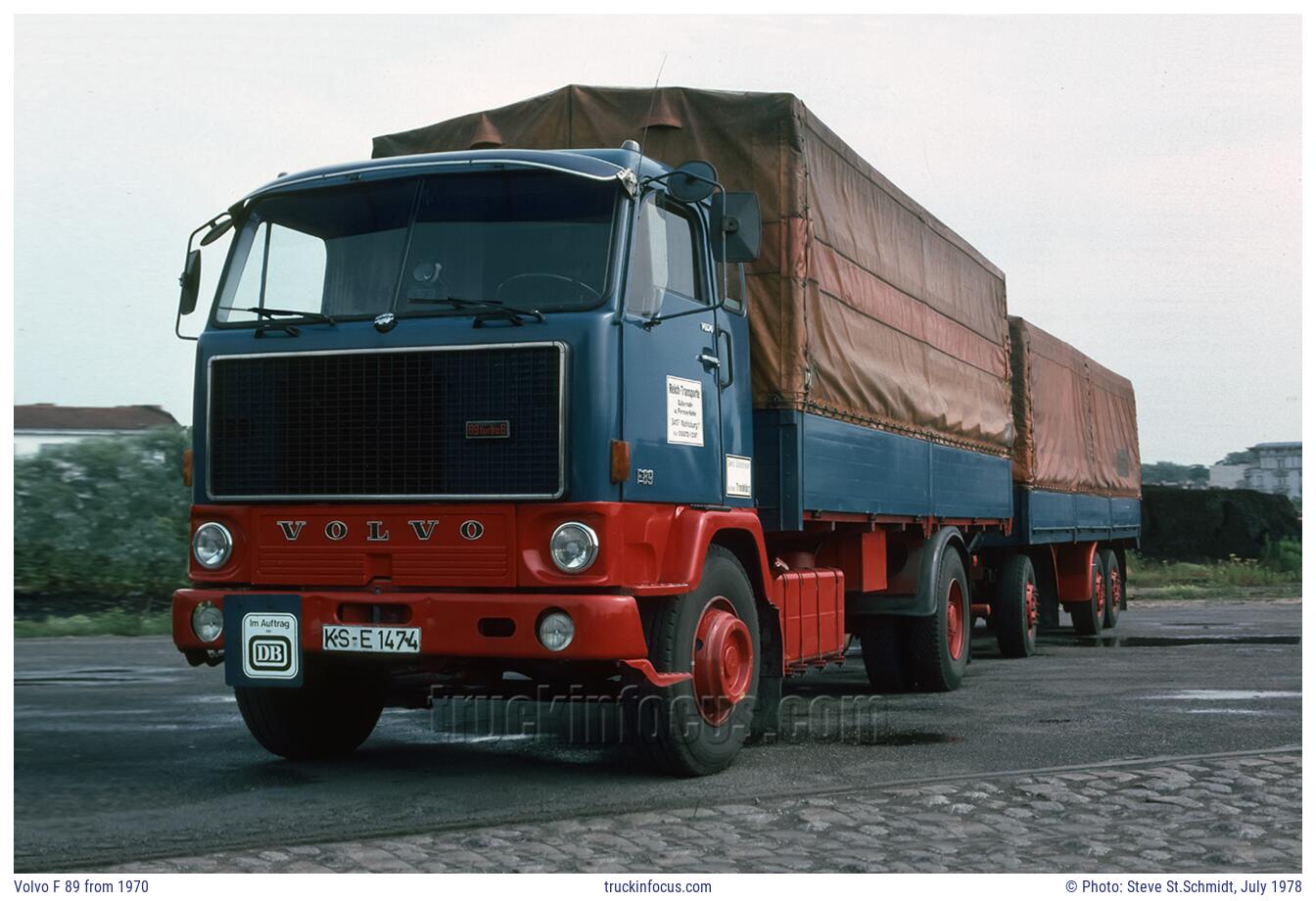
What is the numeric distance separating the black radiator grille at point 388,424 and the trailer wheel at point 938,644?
18.0 feet

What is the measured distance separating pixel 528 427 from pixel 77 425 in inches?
511

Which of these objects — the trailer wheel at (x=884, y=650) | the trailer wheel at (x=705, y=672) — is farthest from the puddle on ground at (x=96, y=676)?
the trailer wheel at (x=705, y=672)

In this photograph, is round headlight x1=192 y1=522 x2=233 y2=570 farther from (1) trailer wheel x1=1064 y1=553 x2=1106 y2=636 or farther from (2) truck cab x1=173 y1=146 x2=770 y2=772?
(1) trailer wheel x1=1064 y1=553 x2=1106 y2=636

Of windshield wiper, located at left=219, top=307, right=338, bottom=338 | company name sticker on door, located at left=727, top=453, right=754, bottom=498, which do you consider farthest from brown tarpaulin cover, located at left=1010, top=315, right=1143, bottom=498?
windshield wiper, located at left=219, top=307, right=338, bottom=338

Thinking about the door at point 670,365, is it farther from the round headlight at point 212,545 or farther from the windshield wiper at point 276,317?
the round headlight at point 212,545

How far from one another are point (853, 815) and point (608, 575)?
145 cm

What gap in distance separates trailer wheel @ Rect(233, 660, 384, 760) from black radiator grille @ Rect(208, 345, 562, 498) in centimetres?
105

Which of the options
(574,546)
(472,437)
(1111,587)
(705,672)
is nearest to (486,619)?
(574,546)

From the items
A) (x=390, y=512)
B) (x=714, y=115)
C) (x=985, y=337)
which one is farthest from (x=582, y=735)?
(x=985, y=337)

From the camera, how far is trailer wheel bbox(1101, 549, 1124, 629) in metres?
20.2

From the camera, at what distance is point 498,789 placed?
739 centimetres

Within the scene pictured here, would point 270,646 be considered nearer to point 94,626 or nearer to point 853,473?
point 853,473

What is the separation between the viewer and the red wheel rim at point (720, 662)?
25.5 feet

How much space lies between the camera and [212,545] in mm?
7648
